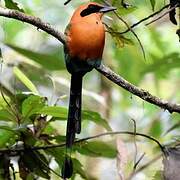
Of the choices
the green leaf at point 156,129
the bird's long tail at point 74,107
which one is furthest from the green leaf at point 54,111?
the green leaf at point 156,129

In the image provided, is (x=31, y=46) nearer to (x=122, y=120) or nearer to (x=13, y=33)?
(x=13, y=33)

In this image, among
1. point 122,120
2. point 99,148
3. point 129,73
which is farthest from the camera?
point 122,120

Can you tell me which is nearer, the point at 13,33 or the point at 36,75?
the point at 36,75

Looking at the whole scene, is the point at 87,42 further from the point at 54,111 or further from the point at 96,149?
the point at 96,149

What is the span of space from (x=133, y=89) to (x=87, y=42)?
125 millimetres

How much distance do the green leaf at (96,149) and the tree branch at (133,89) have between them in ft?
1.36

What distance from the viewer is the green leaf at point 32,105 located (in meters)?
1.31

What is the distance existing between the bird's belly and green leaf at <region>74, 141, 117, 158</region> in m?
0.46

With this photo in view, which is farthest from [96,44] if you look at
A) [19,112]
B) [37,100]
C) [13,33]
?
[13,33]

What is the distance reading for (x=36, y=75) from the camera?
1990mm

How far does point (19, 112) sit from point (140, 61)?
1267 mm

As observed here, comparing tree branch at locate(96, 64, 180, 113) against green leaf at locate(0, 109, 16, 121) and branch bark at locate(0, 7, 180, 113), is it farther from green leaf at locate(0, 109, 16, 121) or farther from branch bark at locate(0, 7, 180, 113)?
green leaf at locate(0, 109, 16, 121)

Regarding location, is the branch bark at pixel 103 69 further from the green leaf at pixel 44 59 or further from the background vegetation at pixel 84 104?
the green leaf at pixel 44 59

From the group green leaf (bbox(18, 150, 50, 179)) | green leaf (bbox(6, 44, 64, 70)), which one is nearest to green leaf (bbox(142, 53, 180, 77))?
green leaf (bbox(6, 44, 64, 70))
